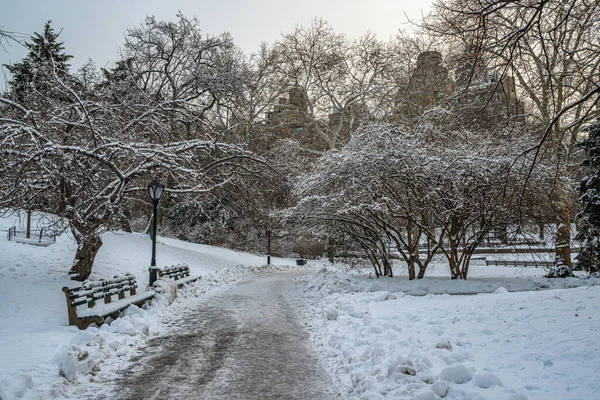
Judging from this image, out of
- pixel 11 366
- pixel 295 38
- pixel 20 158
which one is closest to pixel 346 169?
pixel 20 158

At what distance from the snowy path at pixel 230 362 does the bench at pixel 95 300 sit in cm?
116

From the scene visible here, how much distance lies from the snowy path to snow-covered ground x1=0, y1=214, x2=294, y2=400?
1.69 feet

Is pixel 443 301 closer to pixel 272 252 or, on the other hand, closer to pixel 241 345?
pixel 241 345

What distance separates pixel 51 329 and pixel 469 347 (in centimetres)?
695

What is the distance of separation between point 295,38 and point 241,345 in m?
25.2

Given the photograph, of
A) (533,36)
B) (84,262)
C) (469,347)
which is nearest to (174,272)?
(84,262)

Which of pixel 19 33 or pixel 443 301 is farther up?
pixel 19 33

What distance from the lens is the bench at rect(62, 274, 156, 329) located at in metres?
7.53

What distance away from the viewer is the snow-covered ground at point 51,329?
4970mm

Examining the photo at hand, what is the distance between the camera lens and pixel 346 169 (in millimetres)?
12844

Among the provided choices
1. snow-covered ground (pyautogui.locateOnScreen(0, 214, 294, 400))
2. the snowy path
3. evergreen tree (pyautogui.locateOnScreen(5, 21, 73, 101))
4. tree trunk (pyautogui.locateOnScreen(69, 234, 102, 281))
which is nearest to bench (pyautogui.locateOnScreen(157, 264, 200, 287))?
snow-covered ground (pyautogui.locateOnScreen(0, 214, 294, 400))

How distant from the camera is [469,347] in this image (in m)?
5.72

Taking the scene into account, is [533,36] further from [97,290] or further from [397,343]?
[97,290]

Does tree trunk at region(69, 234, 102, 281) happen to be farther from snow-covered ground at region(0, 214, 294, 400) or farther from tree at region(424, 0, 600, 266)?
tree at region(424, 0, 600, 266)
